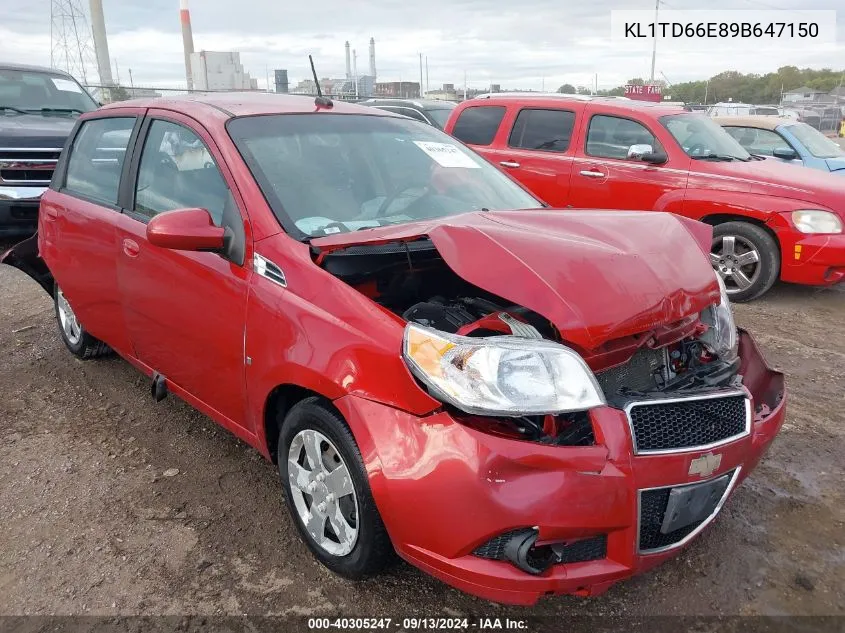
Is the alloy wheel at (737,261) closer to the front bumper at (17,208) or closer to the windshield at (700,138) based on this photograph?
the windshield at (700,138)

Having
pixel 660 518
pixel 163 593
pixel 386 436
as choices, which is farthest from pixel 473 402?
pixel 163 593

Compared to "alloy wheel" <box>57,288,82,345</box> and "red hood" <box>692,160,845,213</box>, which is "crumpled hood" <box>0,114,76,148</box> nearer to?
"alloy wheel" <box>57,288,82,345</box>

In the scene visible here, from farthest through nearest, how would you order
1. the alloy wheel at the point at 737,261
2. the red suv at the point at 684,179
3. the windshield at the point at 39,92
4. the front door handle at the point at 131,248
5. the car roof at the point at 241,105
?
the windshield at the point at 39,92 → the alloy wheel at the point at 737,261 → the red suv at the point at 684,179 → the front door handle at the point at 131,248 → the car roof at the point at 241,105

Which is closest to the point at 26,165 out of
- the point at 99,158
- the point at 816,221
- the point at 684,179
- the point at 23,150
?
the point at 23,150

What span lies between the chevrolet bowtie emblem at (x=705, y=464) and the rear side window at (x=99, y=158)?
301cm

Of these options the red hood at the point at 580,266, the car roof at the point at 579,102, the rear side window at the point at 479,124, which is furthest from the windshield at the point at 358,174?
the rear side window at the point at 479,124

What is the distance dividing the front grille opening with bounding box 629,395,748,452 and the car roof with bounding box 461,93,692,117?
509 centimetres

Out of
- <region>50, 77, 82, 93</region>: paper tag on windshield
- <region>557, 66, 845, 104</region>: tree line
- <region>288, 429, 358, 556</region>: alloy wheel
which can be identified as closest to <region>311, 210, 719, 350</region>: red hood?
<region>288, 429, 358, 556</region>: alloy wheel

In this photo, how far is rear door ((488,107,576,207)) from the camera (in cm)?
677

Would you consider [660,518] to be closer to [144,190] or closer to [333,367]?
[333,367]

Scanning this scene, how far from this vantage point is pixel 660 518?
6.55ft

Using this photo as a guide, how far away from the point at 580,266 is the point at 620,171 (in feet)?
15.5

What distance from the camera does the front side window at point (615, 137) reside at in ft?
21.1

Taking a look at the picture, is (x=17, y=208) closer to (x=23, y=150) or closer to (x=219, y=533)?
(x=23, y=150)
